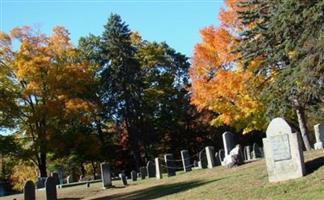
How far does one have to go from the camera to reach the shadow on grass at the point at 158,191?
2039 centimetres

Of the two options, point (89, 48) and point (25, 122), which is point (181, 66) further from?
point (25, 122)

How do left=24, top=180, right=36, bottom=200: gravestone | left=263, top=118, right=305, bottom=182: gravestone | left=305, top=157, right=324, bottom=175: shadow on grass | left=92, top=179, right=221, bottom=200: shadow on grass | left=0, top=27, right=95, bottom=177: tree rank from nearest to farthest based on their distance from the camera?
left=263, top=118, right=305, bottom=182: gravestone, left=305, top=157, right=324, bottom=175: shadow on grass, left=92, top=179, right=221, bottom=200: shadow on grass, left=24, top=180, right=36, bottom=200: gravestone, left=0, top=27, right=95, bottom=177: tree

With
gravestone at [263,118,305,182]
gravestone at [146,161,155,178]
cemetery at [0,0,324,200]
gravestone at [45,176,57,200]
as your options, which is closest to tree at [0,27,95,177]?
cemetery at [0,0,324,200]

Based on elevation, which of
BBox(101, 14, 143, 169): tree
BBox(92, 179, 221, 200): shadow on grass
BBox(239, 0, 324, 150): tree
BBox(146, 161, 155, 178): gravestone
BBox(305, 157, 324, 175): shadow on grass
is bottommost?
BBox(92, 179, 221, 200): shadow on grass

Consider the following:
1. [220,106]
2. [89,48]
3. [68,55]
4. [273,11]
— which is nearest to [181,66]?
[89,48]

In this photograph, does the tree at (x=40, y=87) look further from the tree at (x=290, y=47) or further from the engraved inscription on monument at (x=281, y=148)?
the engraved inscription on monument at (x=281, y=148)

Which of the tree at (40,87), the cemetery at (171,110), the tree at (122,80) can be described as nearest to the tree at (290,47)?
the cemetery at (171,110)

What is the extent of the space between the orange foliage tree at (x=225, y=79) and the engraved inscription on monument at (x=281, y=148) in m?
15.4

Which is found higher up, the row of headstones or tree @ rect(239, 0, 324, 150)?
tree @ rect(239, 0, 324, 150)

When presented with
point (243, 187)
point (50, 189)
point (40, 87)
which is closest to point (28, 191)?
point (50, 189)

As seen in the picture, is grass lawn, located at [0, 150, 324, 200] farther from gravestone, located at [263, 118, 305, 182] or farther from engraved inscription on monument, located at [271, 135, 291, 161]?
engraved inscription on monument, located at [271, 135, 291, 161]

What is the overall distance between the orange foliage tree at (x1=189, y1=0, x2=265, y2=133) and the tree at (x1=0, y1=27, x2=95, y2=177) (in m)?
12.9

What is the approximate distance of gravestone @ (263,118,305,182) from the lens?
52.8 ft

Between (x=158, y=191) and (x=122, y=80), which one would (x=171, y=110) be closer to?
(x=122, y=80)
